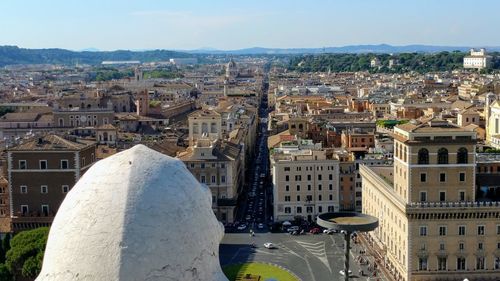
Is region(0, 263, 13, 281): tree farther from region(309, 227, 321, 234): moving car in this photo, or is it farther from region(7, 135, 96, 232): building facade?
region(309, 227, 321, 234): moving car

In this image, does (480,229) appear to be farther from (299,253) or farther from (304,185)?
(304,185)

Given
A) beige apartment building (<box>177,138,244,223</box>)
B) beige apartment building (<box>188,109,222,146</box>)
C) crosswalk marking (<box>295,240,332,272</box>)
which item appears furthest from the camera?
beige apartment building (<box>188,109,222,146</box>)

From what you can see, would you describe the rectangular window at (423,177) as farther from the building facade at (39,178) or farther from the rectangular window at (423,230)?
the building facade at (39,178)

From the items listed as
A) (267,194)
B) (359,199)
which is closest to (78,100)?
(267,194)

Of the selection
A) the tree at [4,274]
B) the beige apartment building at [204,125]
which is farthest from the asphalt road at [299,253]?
the beige apartment building at [204,125]

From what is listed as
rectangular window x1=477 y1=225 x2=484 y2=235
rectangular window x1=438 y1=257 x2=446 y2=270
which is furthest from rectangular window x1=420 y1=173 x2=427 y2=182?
rectangular window x1=438 y1=257 x2=446 y2=270

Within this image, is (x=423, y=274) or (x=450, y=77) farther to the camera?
(x=450, y=77)

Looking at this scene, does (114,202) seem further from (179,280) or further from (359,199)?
(359,199)
